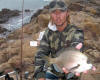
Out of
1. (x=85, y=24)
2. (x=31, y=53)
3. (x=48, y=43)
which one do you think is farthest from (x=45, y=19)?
(x=48, y=43)

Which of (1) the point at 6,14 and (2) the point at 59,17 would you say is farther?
(1) the point at 6,14

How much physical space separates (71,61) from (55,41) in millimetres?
293

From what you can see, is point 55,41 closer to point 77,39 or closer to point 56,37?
point 56,37

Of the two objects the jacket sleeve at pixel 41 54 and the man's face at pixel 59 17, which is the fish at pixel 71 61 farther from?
the man's face at pixel 59 17

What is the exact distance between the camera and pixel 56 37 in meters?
2.08

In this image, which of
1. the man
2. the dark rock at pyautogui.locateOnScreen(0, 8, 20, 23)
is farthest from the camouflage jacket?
the dark rock at pyautogui.locateOnScreen(0, 8, 20, 23)

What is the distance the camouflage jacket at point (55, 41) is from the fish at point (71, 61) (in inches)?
3.0

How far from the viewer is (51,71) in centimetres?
215

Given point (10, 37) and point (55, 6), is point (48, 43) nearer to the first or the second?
point (55, 6)

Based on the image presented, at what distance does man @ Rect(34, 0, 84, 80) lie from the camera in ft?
6.63

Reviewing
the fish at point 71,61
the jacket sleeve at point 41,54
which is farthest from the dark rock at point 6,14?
the fish at point 71,61

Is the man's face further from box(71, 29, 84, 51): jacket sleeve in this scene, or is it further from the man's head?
box(71, 29, 84, 51): jacket sleeve

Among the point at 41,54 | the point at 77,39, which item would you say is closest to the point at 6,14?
the point at 41,54

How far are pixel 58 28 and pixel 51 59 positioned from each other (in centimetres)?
31
